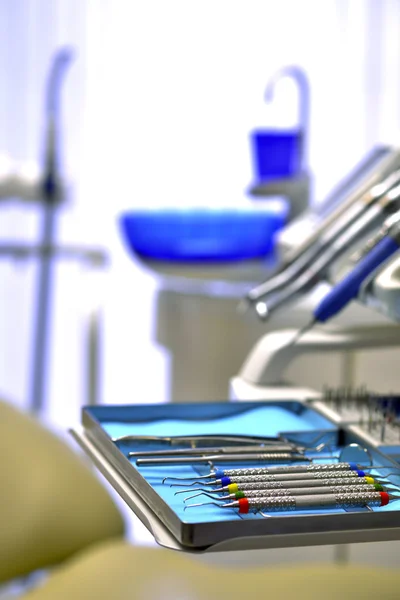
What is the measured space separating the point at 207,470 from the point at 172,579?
56 centimetres

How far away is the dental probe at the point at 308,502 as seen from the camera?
1.75ft

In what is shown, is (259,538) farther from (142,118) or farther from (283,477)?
(142,118)

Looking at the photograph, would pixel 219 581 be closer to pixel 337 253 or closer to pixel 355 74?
pixel 337 253

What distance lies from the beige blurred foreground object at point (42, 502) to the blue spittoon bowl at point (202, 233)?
404 mm

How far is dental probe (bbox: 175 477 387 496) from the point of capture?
0.56m

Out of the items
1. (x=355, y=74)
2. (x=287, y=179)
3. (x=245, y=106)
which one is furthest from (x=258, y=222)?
(x=355, y=74)

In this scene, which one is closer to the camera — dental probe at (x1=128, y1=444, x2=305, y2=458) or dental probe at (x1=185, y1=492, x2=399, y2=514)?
dental probe at (x1=185, y1=492, x2=399, y2=514)

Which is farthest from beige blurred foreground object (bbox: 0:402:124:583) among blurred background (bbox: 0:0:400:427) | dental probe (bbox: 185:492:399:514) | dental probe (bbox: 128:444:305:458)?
blurred background (bbox: 0:0:400:427)

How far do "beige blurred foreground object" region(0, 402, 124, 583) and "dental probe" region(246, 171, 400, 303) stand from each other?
33 cm

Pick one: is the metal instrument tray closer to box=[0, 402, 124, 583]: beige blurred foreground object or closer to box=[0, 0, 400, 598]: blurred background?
box=[0, 402, 124, 583]: beige blurred foreground object

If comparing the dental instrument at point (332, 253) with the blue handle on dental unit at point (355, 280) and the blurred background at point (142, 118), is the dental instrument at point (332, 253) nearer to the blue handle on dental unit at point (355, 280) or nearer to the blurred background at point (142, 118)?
the blue handle on dental unit at point (355, 280)

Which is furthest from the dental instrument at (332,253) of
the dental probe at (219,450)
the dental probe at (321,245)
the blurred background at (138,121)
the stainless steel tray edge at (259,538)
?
the blurred background at (138,121)

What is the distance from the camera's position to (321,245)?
0.99m

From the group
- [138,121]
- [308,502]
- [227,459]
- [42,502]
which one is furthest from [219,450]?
[138,121]
